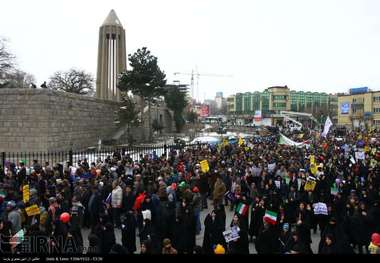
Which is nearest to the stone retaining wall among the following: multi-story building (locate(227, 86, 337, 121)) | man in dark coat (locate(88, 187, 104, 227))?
man in dark coat (locate(88, 187, 104, 227))

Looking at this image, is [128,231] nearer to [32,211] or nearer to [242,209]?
[32,211]

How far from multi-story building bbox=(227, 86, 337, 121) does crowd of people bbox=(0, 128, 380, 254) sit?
11681cm

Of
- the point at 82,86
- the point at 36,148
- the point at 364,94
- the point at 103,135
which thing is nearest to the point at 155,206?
the point at 36,148

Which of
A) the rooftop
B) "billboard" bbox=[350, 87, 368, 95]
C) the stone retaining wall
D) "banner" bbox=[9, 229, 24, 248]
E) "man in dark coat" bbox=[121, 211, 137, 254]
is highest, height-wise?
the rooftop

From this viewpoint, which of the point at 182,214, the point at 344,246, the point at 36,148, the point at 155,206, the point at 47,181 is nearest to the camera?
the point at 344,246

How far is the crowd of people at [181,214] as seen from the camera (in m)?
7.00

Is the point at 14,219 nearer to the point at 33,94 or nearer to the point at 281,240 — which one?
the point at 281,240

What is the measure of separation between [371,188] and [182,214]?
21.1 feet

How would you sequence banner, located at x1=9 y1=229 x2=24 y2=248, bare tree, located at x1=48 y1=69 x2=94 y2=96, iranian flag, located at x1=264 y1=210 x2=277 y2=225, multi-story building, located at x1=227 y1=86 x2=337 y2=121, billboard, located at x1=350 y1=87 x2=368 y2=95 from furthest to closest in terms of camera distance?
multi-story building, located at x1=227 y1=86 x2=337 y2=121 < billboard, located at x1=350 y1=87 x2=368 y2=95 < bare tree, located at x1=48 y1=69 x2=94 y2=96 < iranian flag, located at x1=264 y1=210 x2=277 y2=225 < banner, located at x1=9 y1=229 x2=24 y2=248

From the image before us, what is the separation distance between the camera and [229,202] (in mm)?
Result: 14266

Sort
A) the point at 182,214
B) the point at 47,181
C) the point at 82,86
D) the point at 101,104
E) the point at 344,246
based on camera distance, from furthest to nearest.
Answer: the point at 82,86 → the point at 101,104 → the point at 47,181 → the point at 182,214 → the point at 344,246

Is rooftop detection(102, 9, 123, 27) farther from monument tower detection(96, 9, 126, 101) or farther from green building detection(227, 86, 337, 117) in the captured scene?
green building detection(227, 86, 337, 117)

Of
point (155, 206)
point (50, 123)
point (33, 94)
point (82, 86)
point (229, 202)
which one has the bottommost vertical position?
point (229, 202)

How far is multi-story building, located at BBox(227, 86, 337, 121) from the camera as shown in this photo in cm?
13388
